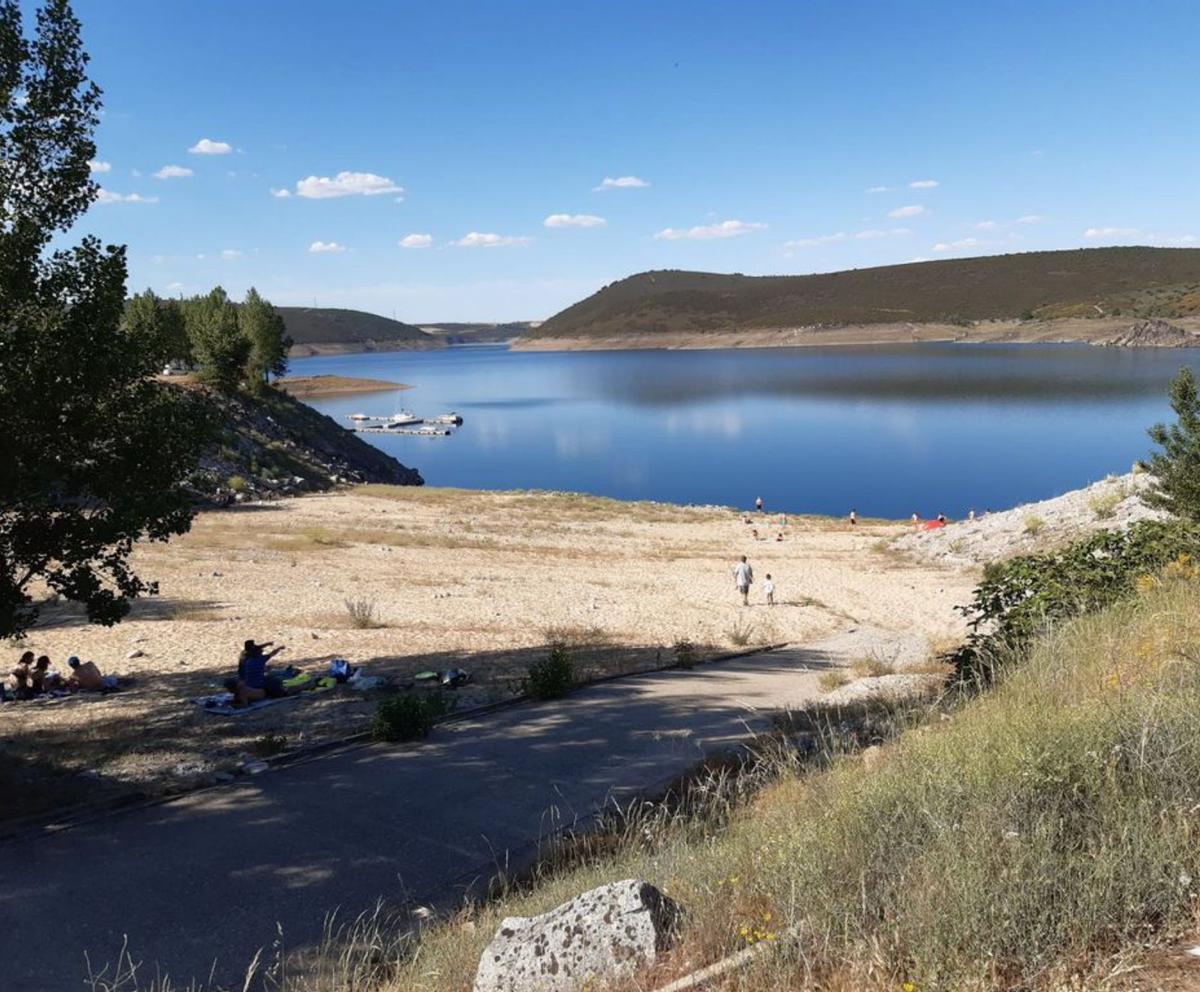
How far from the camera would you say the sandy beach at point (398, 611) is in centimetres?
1079

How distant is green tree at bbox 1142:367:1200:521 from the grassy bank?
43.5 feet

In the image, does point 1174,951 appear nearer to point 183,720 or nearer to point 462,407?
point 183,720

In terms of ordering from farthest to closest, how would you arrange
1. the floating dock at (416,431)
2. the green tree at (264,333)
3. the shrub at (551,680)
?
the floating dock at (416,431)
the green tree at (264,333)
the shrub at (551,680)

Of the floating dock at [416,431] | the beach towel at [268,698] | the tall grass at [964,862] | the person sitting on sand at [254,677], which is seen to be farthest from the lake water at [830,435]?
the tall grass at [964,862]

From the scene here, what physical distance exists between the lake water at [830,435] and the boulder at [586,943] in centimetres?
5091

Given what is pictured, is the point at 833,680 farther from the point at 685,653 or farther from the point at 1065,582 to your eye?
the point at 1065,582

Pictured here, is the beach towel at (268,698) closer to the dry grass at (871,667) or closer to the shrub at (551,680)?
the shrub at (551,680)

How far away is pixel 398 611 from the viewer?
20031 millimetres

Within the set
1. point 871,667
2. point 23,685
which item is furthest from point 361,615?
point 871,667

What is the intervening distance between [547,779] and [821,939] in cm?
585

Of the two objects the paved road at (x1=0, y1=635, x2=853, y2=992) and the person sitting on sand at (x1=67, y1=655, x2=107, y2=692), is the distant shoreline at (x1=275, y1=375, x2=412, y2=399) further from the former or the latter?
the paved road at (x1=0, y1=635, x2=853, y2=992)

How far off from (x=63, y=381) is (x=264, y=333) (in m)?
65.7

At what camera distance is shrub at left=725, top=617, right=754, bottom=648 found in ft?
58.8

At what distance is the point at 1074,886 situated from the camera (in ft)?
10.8
